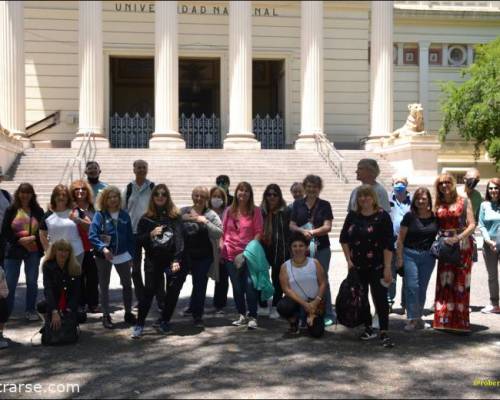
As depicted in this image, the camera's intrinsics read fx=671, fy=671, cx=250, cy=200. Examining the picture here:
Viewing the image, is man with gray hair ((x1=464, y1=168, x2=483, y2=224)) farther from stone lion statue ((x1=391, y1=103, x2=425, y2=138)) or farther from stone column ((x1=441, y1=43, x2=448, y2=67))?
stone column ((x1=441, y1=43, x2=448, y2=67))

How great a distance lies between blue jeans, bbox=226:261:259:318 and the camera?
7.43 m

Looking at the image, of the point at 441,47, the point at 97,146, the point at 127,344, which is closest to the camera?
the point at 127,344

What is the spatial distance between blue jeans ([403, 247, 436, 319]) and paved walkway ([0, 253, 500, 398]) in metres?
0.29

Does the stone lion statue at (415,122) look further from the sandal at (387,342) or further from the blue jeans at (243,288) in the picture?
the sandal at (387,342)

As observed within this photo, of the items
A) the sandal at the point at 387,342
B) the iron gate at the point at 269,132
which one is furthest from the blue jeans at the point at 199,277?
the iron gate at the point at 269,132

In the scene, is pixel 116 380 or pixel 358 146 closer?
pixel 116 380

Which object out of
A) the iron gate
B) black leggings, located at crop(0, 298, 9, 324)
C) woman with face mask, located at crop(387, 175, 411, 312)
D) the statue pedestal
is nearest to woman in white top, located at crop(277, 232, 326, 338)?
woman with face mask, located at crop(387, 175, 411, 312)

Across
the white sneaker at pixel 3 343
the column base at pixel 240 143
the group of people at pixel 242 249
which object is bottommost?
the white sneaker at pixel 3 343

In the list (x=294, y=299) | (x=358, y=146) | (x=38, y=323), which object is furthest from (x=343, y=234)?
(x=358, y=146)

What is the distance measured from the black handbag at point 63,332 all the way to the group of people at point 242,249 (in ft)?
0.26

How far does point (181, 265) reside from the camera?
7117 millimetres

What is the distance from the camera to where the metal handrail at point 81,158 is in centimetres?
2073

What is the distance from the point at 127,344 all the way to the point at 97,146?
1807 cm

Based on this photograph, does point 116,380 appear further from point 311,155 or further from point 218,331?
point 311,155
